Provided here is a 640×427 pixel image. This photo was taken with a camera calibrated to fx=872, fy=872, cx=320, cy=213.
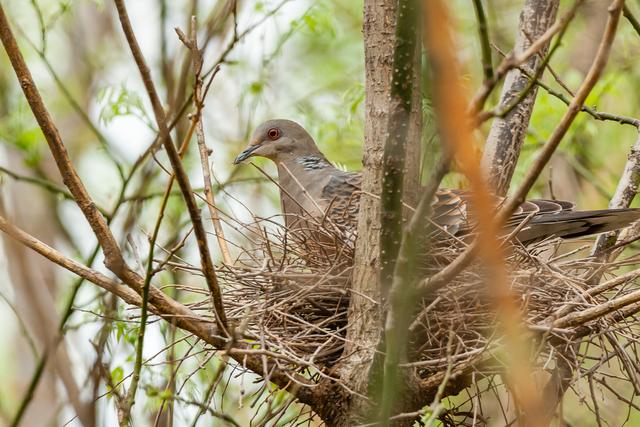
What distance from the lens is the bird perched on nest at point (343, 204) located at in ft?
13.1

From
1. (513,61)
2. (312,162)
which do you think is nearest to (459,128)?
(513,61)

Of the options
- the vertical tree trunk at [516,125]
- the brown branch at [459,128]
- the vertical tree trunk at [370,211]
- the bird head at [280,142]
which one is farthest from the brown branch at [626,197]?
the brown branch at [459,128]

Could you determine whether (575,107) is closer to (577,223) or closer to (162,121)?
(162,121)

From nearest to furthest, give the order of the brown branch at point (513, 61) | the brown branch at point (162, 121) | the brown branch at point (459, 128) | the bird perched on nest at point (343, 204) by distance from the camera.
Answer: the brown branch at point (459, 128) → the brown branch at point (513, 61) → the brown branch at point (162, 121) → the bird perched on nest at point (343, 204)

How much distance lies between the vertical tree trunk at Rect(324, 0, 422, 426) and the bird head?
81.9 inches

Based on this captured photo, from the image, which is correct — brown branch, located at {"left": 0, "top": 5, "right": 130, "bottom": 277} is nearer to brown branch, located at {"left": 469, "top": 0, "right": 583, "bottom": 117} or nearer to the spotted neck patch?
brown branch, located at {"left": 469, "top": 0, "right": 583, "bottom": 117}

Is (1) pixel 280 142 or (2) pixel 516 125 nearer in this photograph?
(2) pixel 516 125

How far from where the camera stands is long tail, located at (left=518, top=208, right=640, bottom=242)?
3.84m

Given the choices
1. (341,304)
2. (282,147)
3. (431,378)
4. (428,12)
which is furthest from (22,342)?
(428,12)

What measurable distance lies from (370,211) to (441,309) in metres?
0.54

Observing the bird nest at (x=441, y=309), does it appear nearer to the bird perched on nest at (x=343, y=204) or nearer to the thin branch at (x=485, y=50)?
the bird perched on nest at (x=343, y=204)

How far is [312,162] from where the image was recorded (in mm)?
5406

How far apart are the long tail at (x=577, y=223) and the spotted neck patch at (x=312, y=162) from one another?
1.52m

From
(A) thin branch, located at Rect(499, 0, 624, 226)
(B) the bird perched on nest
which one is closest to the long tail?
(B) the bird perched on nest
